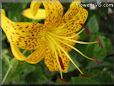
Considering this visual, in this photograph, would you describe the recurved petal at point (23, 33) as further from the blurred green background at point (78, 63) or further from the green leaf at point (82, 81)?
the green leaf at point (82, 81)

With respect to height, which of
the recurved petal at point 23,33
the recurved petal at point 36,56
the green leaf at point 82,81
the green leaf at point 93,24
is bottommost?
the green leaf at point 82,81

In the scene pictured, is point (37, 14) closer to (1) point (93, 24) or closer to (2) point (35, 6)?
(2) point (35, 6)

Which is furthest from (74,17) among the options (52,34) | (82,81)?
(82,81)

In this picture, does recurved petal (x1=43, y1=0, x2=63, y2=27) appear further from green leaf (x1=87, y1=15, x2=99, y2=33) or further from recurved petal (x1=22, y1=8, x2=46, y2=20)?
green leaf (x1=87, y1=15, x2=99, y2=33)

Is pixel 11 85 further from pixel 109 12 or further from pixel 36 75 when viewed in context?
pixel 109 12

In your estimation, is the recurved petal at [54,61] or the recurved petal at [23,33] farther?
the recurved petal at [54,61]

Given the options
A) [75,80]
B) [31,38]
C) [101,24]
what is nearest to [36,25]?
[31,38]

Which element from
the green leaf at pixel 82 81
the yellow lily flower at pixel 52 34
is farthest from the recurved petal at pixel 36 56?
the green leaf at pixel 82 81
